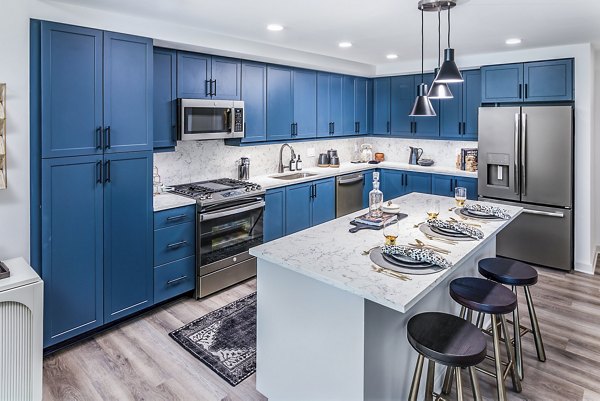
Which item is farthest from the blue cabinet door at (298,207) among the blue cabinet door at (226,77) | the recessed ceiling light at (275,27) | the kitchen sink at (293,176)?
the recessed ceiling light at (275,27)

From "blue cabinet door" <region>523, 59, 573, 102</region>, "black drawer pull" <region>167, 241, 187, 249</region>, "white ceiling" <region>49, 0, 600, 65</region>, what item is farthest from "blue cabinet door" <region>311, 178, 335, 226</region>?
"blue cabinet door" <region>523, 59, 573, 102</region>

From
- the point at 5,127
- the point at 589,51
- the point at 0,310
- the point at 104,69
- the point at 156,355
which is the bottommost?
the point at 156,355

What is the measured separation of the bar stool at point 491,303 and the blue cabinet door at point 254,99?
2.79 metres

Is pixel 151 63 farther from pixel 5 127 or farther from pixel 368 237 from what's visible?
pixel 368 237

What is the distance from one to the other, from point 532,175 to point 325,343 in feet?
11.7

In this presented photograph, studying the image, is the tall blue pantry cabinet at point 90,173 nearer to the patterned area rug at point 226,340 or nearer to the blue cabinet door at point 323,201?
the patterned area rug at point 226,340

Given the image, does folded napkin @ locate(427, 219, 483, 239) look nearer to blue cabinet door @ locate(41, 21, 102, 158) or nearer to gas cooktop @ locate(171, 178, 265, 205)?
gas cooktop @ locate(171, 178, 265, 205)

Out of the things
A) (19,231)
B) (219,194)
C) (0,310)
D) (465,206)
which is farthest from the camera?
(219,194)

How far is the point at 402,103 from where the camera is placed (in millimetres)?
5867

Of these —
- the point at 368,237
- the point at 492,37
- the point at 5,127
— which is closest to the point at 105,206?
the point at 5,127

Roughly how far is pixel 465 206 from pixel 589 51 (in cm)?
244

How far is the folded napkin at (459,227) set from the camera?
8.06ft

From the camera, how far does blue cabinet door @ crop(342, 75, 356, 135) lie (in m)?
5.71

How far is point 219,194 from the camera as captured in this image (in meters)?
3.77
